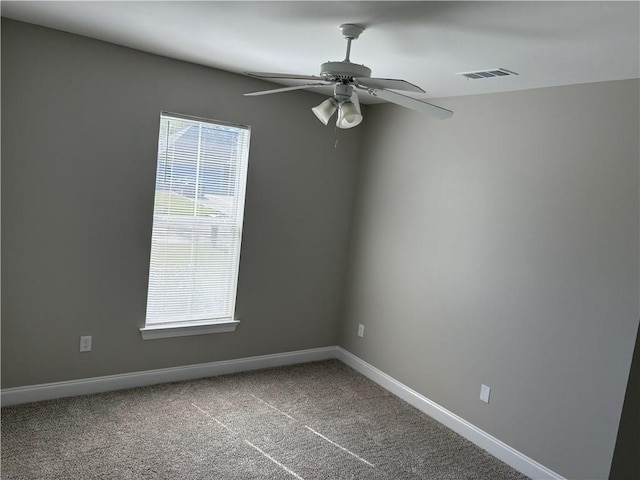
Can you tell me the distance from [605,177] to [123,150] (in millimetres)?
2896

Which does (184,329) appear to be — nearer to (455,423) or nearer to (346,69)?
(455,423)

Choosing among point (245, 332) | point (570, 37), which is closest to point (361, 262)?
point (245, 332)

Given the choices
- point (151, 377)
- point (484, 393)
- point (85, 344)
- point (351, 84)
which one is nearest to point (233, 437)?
point (151, 377)

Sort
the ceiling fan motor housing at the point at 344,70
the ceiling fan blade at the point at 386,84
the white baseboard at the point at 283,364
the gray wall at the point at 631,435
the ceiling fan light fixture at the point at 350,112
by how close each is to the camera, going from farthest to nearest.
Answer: the white baseboard at the point at 283,364, the ceiling fan light fixture at the point at 350,112, the ceiling fan motor housing at the point at 344,70, the ceiling fan blade at the point at 386,84, the gray wall at the point at 631,435

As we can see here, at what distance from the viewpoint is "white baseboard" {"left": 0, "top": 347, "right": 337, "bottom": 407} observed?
337cm

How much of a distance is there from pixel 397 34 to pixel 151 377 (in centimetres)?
285

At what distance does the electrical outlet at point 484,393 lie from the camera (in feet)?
11.4

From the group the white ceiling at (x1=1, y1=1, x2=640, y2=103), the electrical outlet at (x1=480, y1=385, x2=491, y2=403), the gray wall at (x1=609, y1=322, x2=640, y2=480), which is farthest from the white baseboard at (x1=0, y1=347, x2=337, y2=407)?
the gray wall at (x1=609, y1=322, x2=640, y2=480)

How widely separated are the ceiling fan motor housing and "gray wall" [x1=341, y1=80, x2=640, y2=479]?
1.45m

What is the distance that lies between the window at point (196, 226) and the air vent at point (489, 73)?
166cm

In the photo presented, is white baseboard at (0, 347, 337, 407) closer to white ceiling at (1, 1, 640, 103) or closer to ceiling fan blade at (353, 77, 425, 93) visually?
white ceiling at (1, 1, 640, 103)

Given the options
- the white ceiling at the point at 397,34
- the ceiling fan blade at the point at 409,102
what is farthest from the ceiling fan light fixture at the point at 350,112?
the white ceiling at the point at 397,34

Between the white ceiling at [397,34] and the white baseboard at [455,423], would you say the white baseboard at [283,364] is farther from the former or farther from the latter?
the white ceiling at [397,34]

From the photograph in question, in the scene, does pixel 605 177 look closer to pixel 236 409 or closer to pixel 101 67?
pixel 236 409
